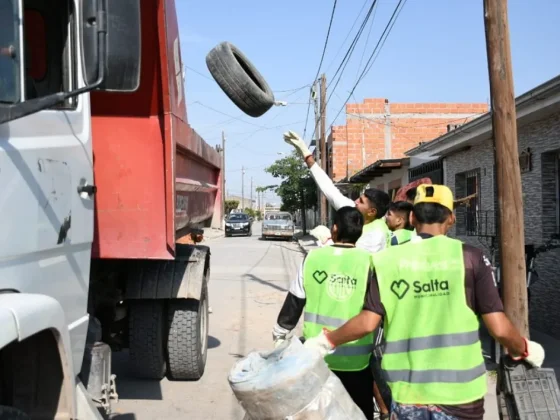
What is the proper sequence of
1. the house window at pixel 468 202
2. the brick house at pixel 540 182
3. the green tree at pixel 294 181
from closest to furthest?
the brick house at pixel 540 182 < the house window at pixel 468 202 < the green tree at pixel 294 181

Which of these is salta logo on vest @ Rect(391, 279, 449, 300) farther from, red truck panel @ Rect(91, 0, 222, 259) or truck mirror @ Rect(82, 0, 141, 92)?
red truck panel @ Rect(91, 0, 222, 259)

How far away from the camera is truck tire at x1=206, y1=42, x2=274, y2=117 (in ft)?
Answer: 17.5

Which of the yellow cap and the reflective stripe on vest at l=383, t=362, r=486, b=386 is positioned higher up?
the yellow cap

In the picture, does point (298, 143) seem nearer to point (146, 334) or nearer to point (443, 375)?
point (146, 334)

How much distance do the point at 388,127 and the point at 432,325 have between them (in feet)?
105

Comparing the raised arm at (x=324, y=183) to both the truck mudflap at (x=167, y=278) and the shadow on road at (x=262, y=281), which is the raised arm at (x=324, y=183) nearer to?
the truck mudflap at (x=167, y=278)

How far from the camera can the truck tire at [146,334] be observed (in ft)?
18.7

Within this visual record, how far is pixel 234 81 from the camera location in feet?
17.7

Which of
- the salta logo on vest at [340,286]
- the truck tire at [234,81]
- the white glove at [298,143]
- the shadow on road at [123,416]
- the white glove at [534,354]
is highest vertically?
the truck tire at [234,81]

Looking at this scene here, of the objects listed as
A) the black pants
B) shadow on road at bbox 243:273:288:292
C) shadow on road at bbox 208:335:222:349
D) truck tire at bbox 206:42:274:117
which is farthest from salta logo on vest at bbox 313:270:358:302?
shadow on road at bbox 243:273:288:292

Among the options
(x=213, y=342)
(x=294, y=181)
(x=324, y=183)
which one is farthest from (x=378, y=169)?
(x=294, y=181)

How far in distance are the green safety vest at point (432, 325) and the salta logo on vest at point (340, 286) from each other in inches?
29.6

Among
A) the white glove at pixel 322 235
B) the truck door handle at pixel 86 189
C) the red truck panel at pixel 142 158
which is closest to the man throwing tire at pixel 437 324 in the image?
the truck door handle at pixel 86 189

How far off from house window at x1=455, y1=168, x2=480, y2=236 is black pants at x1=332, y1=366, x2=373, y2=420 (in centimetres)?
772
